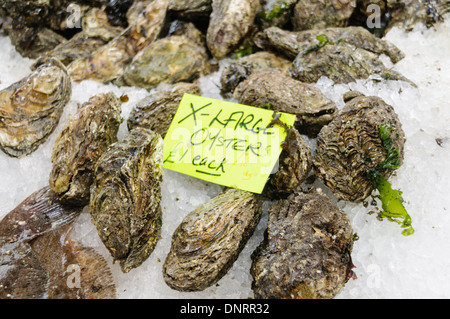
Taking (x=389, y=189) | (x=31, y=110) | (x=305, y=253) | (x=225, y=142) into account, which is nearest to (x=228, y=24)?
(x=225, y=142)

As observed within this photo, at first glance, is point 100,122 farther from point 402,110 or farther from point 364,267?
point 402,110

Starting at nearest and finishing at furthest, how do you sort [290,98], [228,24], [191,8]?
[290,98] < [228,24] < [191,8]

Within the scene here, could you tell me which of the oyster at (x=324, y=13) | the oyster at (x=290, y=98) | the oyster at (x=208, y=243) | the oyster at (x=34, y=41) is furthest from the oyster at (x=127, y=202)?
the oyster at (x=34, y=41)

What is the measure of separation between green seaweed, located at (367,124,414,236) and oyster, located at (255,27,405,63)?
0.95 metres

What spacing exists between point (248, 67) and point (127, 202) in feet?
4.39

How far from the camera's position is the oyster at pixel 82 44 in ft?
9.57

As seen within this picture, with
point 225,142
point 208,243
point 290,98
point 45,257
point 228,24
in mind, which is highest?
point 228,24

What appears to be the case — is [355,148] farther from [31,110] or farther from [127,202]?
[31,110]

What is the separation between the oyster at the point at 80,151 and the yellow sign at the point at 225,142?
0.41m

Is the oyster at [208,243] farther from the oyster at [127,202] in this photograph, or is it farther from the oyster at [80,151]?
the oyster at [80,151]

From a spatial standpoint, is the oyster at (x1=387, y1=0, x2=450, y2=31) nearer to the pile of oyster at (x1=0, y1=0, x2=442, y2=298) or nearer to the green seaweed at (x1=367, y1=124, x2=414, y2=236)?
the pile of oyster at (x1=0, y1=0, x2=442, y2=298)

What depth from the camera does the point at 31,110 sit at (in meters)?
2.28
